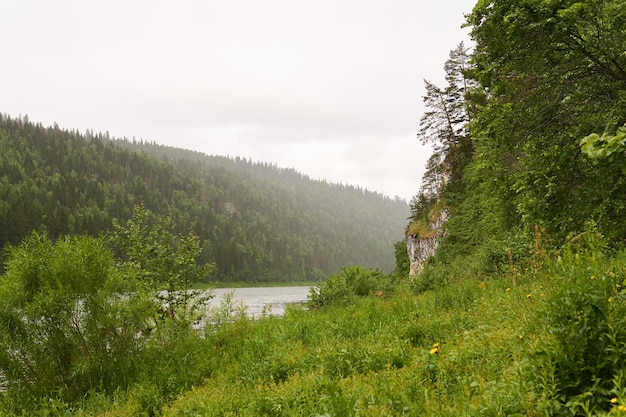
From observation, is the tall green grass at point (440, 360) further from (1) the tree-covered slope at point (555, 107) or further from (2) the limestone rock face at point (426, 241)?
(2) the limestone rock face at point (426, 241)

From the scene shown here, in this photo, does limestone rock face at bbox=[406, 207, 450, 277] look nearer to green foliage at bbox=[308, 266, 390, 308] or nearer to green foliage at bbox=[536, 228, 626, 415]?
green foliage at bbox=[308, 266, 390, 308]

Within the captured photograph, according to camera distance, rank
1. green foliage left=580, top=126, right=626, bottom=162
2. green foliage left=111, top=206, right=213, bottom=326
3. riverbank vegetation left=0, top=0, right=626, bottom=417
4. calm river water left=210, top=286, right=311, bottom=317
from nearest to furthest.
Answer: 1. green foliage left=580, top=126, right=626, bottom=162
2. riverbank vegetation left=0, top=0, right=626, bottom=417
3. green foliage left=111, top=206, right=213, bottom=326
4. calm river water left=210, top=286, right=311, bottom=317

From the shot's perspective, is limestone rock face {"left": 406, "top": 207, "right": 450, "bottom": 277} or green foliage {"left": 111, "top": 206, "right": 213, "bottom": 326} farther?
limestone rock face {"left": 406, "top": 207, "right": 450, "bottom": 277}

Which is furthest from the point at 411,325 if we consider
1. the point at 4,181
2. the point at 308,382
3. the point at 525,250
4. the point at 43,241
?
the point at 4,181

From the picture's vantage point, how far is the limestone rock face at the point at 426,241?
3185cm

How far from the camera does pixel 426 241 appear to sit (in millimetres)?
34469

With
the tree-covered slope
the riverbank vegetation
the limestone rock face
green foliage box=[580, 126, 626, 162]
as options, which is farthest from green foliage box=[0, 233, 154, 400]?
the limestone rock face

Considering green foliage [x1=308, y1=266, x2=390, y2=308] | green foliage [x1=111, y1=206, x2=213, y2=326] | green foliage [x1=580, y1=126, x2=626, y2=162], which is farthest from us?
green foliage [x1=308, y1=266, x2=390, y2=308]

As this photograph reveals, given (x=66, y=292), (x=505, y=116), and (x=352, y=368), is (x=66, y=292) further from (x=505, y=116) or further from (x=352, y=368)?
(x=505, y=116)

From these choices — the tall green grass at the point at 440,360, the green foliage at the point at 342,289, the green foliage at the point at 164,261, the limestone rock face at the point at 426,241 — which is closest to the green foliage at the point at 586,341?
the tall green grass at the point at 440,360

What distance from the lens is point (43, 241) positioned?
1155 centimetres

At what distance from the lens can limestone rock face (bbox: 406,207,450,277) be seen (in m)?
31.9

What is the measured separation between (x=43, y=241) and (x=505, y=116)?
12783 mm

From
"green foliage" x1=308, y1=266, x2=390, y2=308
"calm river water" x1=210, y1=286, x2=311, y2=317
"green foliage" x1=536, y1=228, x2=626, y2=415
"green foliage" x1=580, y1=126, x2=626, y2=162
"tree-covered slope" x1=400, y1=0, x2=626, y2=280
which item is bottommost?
"calm river water" x1=210, y1=286, x2=311, y2=317
